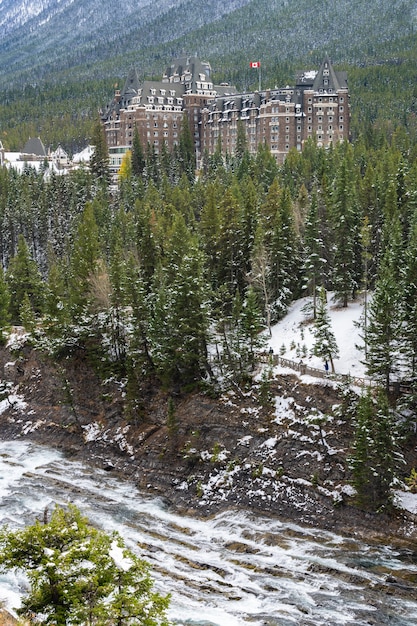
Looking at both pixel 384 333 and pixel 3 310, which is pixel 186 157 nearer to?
pixel 3 310

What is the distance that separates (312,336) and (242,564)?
24.3m

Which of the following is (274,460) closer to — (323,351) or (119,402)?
(323,351)

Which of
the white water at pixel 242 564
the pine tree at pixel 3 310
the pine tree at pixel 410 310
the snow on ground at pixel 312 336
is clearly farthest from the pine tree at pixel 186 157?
the white water at pixel 242 564

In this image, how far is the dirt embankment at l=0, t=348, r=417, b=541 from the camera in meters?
42.9

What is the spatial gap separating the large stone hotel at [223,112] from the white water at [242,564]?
323ft

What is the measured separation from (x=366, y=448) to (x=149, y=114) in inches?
4723

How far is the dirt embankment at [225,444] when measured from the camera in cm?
4288

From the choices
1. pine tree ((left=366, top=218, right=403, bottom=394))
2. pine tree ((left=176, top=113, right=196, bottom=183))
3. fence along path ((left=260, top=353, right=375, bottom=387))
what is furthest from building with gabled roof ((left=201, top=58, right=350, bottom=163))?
pine tree ((left=366, top=218, right=403, bottom=394))

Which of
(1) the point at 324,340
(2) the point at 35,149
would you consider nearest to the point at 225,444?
(1) the point at 324,340

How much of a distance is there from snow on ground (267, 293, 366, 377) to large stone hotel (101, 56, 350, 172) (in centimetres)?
7388

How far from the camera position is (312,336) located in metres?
57.5

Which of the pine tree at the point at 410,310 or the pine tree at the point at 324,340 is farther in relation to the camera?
the pine tree at the point at 324,340

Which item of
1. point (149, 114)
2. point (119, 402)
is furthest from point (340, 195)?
point (149, 114)

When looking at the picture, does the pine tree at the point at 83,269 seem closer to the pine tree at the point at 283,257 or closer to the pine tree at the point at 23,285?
the pine tree at the point at 23,285
